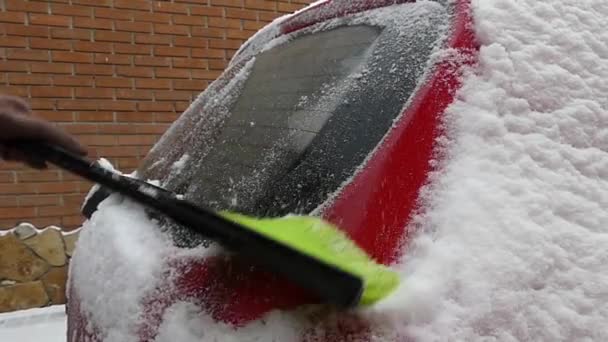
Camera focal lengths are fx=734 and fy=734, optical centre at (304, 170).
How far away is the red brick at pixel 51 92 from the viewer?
18.1 feet

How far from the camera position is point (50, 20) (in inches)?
218

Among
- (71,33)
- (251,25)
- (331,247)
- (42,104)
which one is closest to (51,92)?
(42,104)

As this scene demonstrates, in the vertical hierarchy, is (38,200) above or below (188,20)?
below

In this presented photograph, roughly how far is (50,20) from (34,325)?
2.26 m

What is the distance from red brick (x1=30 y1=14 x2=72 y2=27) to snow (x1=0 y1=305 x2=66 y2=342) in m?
2.16

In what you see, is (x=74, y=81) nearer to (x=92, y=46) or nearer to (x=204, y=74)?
(x=92, y=46)

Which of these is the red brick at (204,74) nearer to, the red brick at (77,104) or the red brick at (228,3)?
the red brick at (228,3)

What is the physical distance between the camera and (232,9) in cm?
637

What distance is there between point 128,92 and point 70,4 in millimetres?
800

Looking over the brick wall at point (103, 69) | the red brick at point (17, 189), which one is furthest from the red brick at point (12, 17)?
the red brick at point (17, 189)

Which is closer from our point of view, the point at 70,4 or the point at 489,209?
the point at 489,209

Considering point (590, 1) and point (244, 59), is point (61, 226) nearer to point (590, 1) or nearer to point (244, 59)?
point (244, 59)

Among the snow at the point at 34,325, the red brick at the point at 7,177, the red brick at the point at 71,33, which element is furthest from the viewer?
the red brick at the point at 71,33

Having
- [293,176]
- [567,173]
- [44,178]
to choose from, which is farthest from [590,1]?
[44,178]
